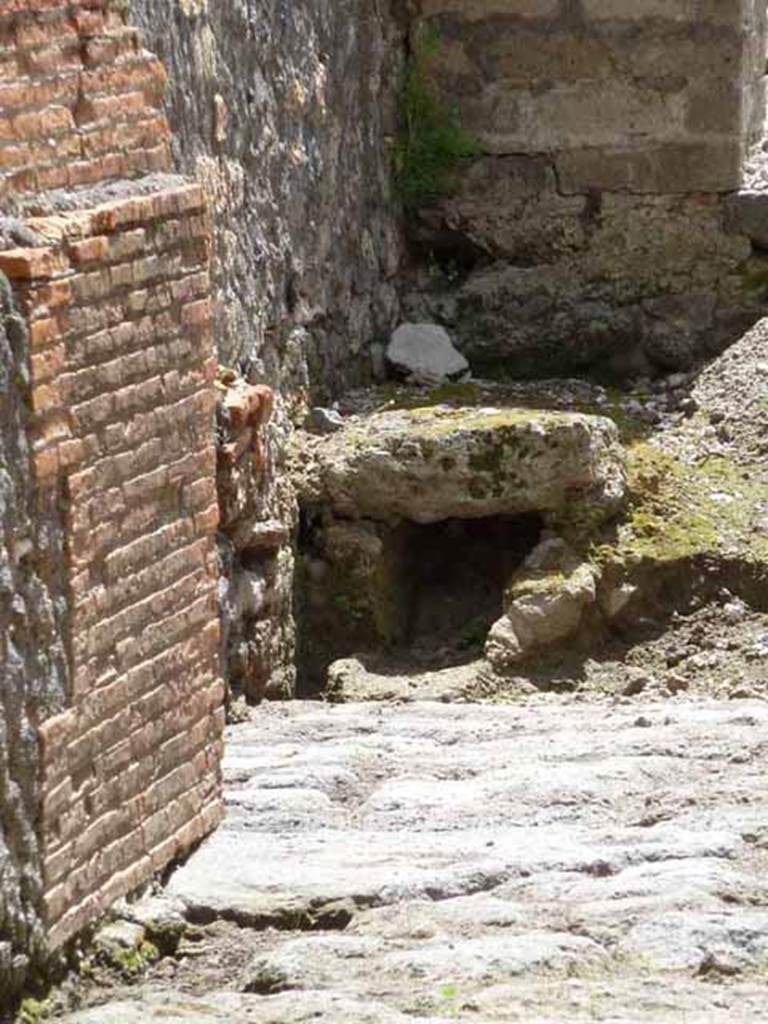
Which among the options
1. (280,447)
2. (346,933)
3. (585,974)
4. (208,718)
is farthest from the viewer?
(280,447)

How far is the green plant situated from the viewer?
9445mm

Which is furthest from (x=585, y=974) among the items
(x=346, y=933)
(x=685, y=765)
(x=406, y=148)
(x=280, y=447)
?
→ (x=406, y=148)

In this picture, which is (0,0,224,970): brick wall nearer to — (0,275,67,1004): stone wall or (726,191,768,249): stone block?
(0,275,67,1004): stone wall

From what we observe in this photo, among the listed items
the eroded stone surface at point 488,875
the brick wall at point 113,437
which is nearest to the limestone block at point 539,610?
the eroded stone surface at point 488,875

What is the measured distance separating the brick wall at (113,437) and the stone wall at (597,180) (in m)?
4.29

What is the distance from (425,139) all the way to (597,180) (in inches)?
25.7

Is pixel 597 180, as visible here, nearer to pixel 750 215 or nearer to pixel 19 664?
pixel 750 215

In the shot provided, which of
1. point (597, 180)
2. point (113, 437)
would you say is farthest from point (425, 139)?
point (113, 437)

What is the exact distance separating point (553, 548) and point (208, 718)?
3035 mm

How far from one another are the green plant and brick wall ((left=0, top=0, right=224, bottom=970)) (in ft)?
13.7

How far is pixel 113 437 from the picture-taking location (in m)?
4.90

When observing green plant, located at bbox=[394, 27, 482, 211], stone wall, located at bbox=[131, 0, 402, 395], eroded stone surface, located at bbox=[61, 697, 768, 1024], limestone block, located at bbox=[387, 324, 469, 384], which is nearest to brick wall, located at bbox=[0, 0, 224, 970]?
eroded stone surface, located at bbox=[61, 697, 768, 1024]

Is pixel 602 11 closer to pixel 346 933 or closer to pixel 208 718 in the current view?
pixel 208 718

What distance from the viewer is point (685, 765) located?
19.4 feet
